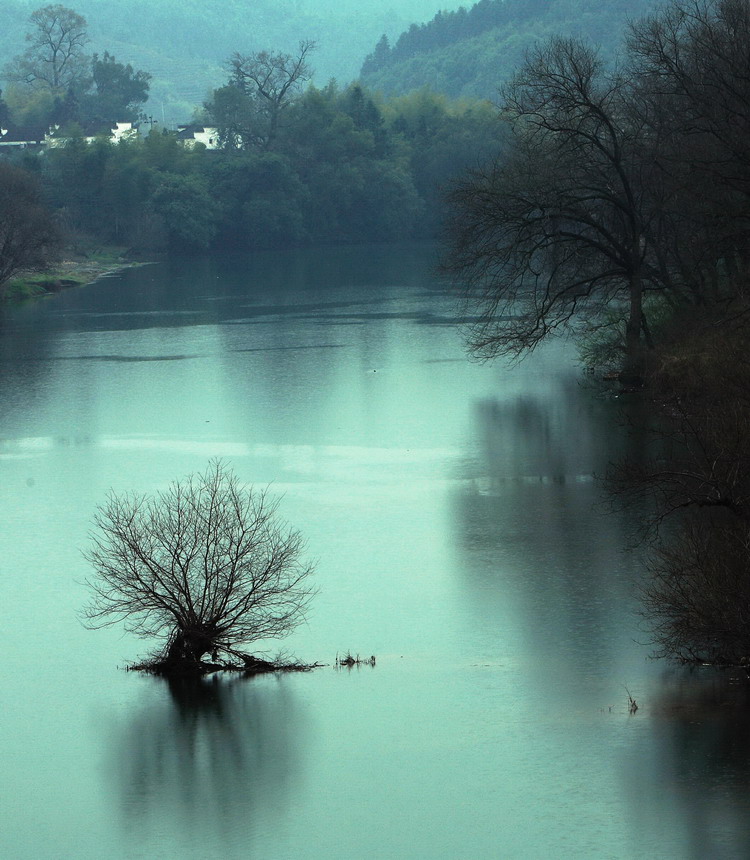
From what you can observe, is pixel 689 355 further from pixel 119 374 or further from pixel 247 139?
pixel 247 139

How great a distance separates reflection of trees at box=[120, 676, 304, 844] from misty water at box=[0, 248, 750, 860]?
32mm

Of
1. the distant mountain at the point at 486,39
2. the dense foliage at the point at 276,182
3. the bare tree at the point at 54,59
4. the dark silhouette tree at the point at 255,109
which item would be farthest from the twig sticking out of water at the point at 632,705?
the bare tree at the point at 54,59

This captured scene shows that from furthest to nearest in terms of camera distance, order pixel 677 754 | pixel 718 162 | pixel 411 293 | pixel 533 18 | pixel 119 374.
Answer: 1. pixel 533 18
2. pixel 411 293
3. pixel 119 374
4. pixel 718 162
5. pixel 677 754

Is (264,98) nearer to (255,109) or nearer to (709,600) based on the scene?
(255,109)

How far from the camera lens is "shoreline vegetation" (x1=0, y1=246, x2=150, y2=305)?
201 ft

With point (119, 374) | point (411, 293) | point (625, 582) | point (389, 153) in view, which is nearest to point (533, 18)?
point (389, 153)

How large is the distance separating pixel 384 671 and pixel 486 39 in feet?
428

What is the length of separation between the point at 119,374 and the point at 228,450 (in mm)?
11149

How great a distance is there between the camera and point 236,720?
14.5 m

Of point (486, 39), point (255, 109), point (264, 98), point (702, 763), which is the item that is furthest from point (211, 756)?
point (486, 39)

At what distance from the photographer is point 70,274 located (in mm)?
68688

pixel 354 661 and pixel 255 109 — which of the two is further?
pixel 255 109

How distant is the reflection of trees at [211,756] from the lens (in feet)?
40.1

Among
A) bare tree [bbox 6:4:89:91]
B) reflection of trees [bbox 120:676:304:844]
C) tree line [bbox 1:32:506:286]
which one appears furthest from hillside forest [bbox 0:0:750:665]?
bare tree [bbox 6:4:89:91]
